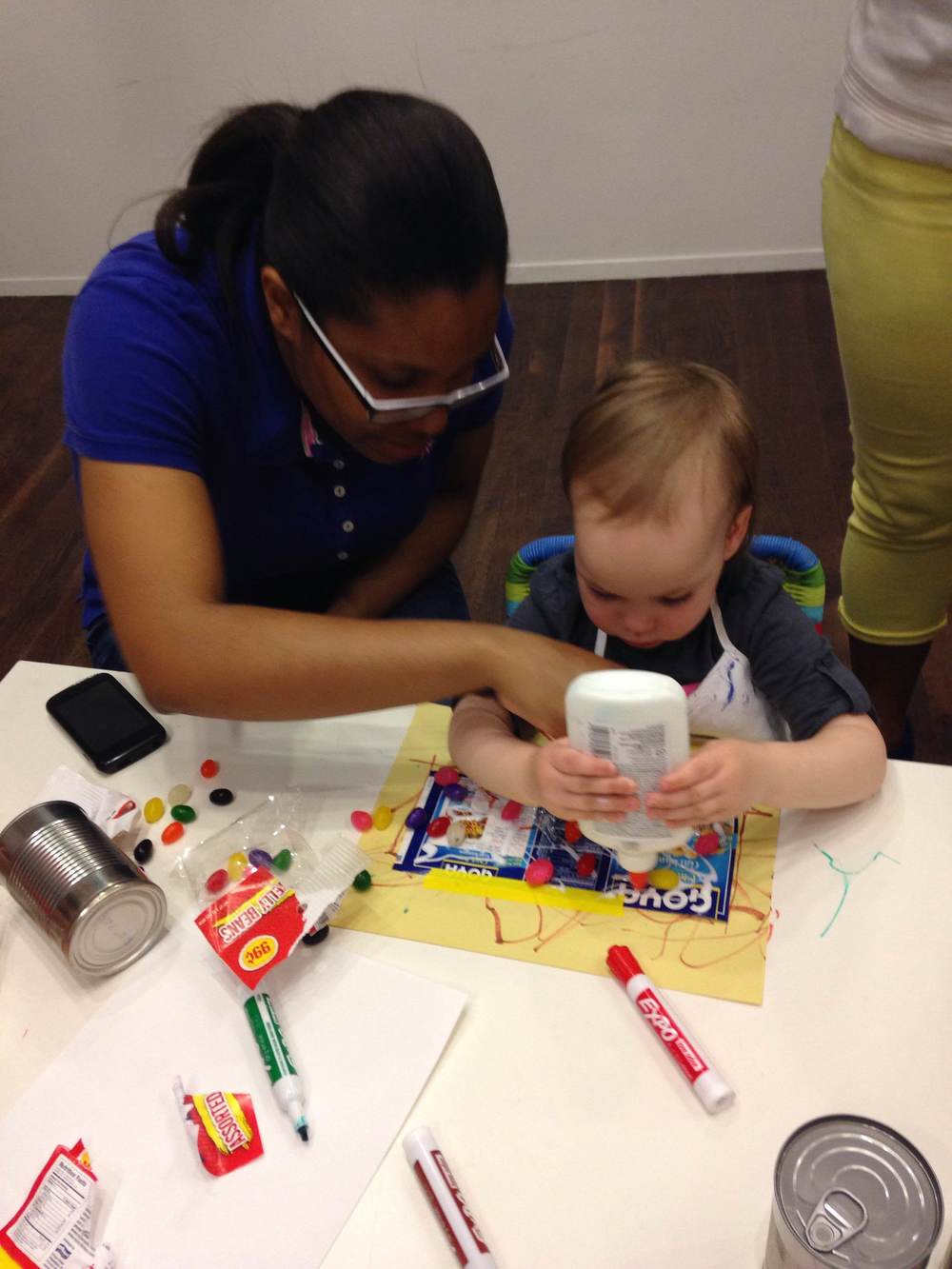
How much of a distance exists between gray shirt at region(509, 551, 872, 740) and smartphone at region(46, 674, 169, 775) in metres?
0.39

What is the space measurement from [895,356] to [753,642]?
0.45 meters

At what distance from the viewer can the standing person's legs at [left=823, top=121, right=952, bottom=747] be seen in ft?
3.75

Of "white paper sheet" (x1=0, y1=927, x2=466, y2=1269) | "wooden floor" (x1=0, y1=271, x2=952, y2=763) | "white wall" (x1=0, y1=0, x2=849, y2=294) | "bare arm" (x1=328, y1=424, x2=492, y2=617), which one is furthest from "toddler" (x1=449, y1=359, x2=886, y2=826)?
"white wall" (x1=0, y1=0, x2=849, y2=294)

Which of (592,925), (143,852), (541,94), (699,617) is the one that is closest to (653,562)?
(699,617)

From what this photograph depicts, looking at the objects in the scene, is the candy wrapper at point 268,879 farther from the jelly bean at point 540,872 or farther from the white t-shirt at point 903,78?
the white t-shirt at point 903,78

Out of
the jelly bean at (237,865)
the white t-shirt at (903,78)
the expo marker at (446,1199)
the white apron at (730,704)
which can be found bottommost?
the white apron at (730,704)

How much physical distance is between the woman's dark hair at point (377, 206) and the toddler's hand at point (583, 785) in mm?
390

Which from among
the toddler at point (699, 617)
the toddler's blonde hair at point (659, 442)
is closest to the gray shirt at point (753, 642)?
the toddler at point (699, 617)

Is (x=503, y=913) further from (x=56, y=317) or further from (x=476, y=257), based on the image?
(x=56, y=317)

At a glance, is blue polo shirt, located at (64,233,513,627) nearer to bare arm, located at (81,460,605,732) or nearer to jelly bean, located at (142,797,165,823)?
bare arm, located at (81,460,605,732)

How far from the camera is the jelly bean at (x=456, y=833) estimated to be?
912 millimetres

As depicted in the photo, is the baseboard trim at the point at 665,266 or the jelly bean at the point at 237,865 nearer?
the jelly bean at the point at 237,865

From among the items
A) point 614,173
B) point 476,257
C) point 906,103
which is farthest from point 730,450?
point 614,173

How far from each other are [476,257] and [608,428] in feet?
0.60
